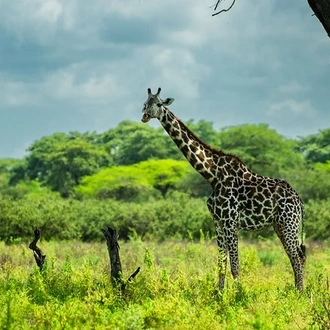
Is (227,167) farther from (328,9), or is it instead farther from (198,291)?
(328,9)

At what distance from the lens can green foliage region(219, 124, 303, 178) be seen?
2069 inches

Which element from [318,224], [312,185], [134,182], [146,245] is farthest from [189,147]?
[134,182]

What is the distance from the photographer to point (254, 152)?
54375mm

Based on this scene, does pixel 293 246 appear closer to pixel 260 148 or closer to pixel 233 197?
pixel 233 197

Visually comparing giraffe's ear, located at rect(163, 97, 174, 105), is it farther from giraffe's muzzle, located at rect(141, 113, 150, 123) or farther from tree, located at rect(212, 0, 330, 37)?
tree, located at rect(212, 0, 330, 37)

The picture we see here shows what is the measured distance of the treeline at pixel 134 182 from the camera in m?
27.7

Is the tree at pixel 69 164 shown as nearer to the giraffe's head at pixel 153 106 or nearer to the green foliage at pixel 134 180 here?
the green foliage at pixel 134 180

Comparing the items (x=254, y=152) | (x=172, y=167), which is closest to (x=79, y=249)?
(x=254, y=152)

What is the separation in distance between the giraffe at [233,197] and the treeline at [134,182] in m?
5.71

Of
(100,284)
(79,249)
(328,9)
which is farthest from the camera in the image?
(79,249)

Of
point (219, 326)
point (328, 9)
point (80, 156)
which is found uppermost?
point (80, 156)

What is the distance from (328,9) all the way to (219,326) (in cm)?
327

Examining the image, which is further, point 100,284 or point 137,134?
point 137,134

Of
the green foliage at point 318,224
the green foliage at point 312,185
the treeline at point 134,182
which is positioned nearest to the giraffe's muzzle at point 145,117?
the treeline at point 134,182
